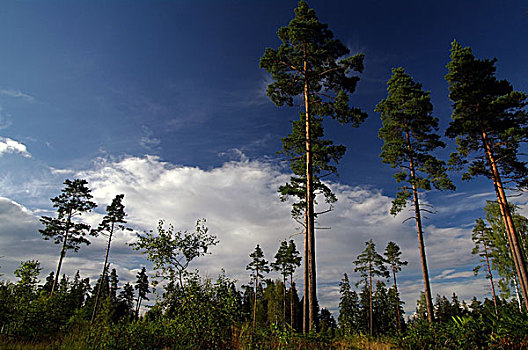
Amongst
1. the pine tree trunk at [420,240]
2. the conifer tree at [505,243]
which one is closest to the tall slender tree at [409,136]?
the pine tree trunk at [420,240]

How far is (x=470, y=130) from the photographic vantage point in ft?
53.0

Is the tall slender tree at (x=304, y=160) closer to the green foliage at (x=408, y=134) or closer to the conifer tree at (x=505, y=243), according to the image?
the green foliage at (x=408, y=134)

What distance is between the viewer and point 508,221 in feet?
46.2

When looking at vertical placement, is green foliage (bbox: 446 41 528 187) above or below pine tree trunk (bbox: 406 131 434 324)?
above

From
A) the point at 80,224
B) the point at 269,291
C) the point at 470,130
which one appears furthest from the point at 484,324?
the point at 269,291

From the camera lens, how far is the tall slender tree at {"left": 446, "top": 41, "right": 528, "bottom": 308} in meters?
14.7

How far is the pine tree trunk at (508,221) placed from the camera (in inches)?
513

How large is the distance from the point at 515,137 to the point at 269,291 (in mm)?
35438

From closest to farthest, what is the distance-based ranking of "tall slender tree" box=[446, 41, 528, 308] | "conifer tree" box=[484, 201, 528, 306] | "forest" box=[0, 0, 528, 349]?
"forest" box=[0, 0, 528, 349] → "tall slender tree" box=[446, 41, 528, 308] → "conifer tree" box=[484, 201, 528, 306]

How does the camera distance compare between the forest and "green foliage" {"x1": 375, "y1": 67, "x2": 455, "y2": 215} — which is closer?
the forest

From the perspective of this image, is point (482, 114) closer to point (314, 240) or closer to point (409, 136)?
point (409, 136)

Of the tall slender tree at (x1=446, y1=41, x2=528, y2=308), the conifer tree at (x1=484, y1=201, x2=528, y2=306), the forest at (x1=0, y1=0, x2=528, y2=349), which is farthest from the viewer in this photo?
the conifer tree at (x1=484, y1=201, x2=528, y2=306)

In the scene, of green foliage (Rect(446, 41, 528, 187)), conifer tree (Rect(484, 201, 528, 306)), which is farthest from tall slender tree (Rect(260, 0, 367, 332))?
conifer tree (Rect(484, 201, 528, 306))

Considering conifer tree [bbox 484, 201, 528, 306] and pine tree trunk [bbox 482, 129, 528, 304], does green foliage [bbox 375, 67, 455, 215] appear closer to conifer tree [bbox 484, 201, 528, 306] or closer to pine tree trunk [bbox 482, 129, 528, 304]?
pine tree trunk [bbox 482, 129, 528, 304]
